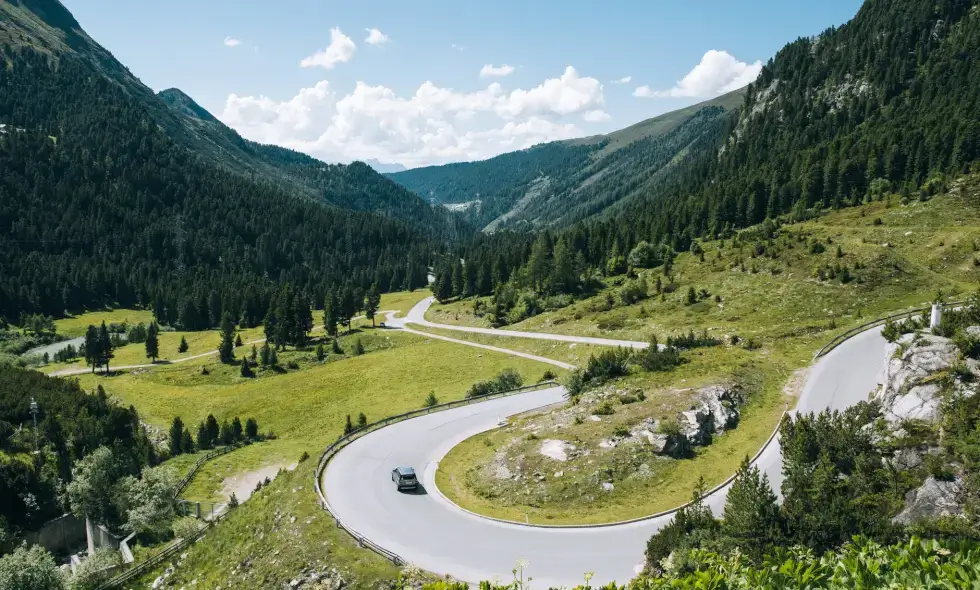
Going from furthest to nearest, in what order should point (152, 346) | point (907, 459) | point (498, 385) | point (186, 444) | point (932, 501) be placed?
1. point (152, 346)
2. point (186, 444)
3. point (498, 385)
4. point (907, 459)
5. point (932, 501)

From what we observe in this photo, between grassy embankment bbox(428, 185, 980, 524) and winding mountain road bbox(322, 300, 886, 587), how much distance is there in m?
1.60

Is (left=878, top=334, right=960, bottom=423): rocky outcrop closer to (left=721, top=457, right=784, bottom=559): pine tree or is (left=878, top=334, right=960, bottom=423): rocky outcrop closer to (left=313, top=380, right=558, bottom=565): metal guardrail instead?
(left=721, top=457, right=784, bottom=559): pine tree

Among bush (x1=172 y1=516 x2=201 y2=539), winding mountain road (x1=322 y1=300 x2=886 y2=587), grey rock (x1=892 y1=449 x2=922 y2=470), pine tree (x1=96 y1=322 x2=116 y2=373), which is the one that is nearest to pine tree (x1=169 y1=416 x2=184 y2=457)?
bush (x1=172 y1=516 x2=201 y2=539)

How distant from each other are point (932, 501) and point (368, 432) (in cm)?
3684

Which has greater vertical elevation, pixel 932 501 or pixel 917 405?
pixel 917 405

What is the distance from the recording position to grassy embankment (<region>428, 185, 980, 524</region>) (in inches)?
1275

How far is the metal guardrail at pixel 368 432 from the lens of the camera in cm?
2603

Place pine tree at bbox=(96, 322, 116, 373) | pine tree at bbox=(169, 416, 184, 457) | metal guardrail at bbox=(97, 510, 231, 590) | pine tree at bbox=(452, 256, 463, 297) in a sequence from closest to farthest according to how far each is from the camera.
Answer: metal guardrail at bbox=(97, 510, 231, 590) → pine tree at bbox=(169, 416, 184, 457) → pine tree at bbox=(96, 322, 116, 373) → pine tree at bbox=(452, 256, 463, 297)

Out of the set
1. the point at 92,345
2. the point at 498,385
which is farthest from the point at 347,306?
the point at 498,385

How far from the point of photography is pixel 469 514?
30.0 meters

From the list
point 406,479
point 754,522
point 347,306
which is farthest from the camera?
point 347,306

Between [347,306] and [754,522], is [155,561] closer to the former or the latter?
[754,522]

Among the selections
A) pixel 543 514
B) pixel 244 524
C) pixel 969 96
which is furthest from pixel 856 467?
pixel 969 96

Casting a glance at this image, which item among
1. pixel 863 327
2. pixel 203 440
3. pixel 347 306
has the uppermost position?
pixel 347 306
